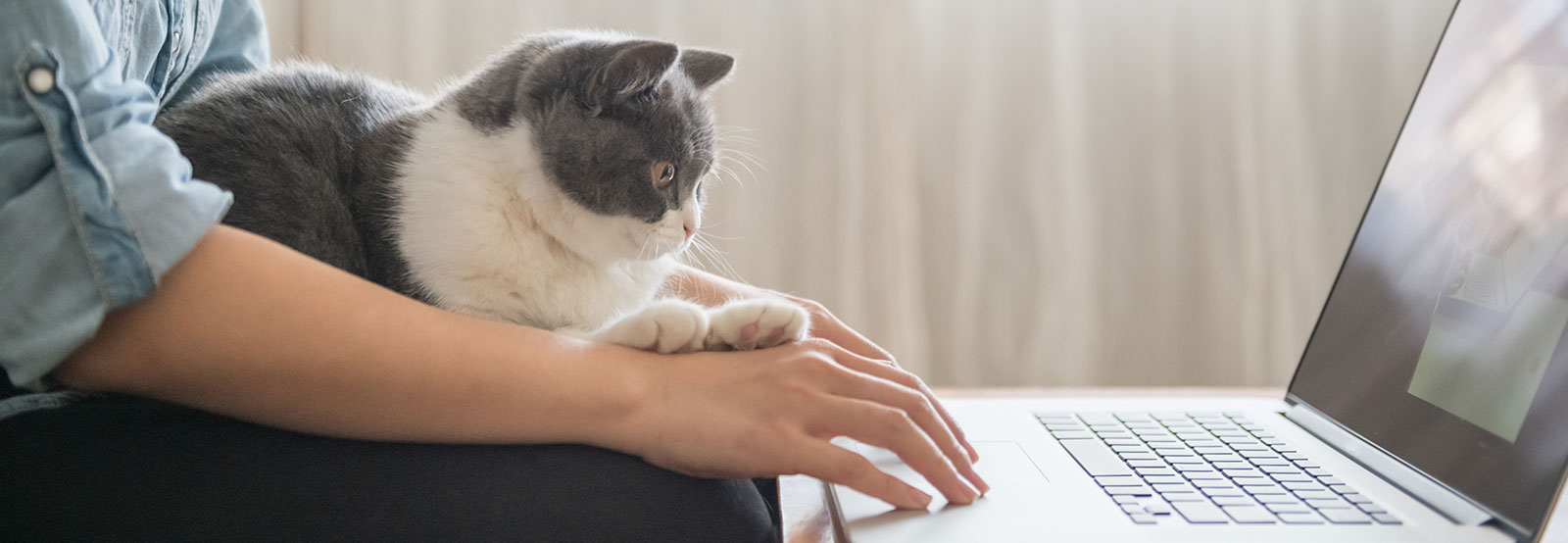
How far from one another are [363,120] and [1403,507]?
0.84 m

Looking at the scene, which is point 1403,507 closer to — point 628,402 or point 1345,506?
point 1345,506

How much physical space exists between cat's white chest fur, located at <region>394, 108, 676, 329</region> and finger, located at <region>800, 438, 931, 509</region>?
28 centimetres

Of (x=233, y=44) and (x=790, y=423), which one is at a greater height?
(x=233, y=44)

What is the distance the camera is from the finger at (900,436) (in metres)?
0.61

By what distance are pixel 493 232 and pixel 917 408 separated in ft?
1.16

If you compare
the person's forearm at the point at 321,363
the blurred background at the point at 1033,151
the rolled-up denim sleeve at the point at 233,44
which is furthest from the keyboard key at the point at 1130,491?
the blurred background at the point at 1033,151

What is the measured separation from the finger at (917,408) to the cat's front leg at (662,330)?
11cm

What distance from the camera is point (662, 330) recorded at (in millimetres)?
653

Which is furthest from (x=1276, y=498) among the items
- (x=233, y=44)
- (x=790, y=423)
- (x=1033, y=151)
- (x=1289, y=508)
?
(x=1033, y=151)

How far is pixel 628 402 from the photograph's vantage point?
1.84ft

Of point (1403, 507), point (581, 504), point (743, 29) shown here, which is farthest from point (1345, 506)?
point (743, 29)

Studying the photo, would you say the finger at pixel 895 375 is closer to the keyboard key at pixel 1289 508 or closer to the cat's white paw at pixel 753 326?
the cat's white paw at pixel 753 326

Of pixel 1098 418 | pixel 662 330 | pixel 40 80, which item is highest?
pixel 40 80

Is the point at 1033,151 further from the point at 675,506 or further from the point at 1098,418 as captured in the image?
the point at 675,506
